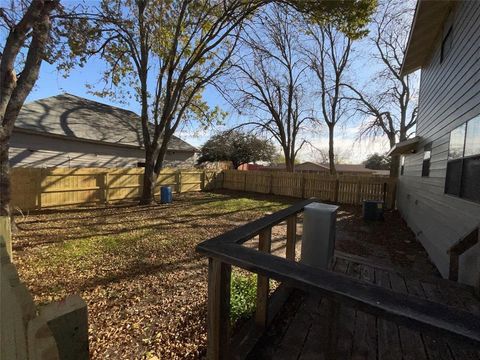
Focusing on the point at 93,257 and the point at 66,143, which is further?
the point at 66,143

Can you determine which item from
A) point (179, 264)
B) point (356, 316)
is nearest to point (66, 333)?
point (356, 316)

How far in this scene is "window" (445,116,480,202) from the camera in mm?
3719

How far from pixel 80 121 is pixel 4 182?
833 cm

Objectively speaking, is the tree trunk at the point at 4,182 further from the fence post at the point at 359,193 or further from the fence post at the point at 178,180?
the fence post at the point at 359,193

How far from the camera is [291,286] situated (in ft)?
4.99

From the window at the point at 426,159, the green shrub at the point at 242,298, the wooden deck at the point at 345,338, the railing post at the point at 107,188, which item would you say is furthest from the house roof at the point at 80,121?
the window at the point at 426,159

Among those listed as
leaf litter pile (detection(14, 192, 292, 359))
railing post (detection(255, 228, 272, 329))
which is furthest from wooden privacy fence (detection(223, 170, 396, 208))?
railing post (detection(255, 228, 272, 329))

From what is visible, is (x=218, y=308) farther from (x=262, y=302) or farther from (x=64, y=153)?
(x=64, y=153)

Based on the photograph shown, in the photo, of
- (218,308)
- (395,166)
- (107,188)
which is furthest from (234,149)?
(218,308)

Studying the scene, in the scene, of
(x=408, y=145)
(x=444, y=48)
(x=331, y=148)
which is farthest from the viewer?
(x=331, y=148)

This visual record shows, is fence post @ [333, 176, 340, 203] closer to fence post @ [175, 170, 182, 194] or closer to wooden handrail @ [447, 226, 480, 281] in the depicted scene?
fence post @ [175, 170, 182, 194]

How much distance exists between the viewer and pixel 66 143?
1180cm

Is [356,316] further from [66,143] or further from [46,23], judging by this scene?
[66,143]

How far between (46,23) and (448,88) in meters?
9.33
